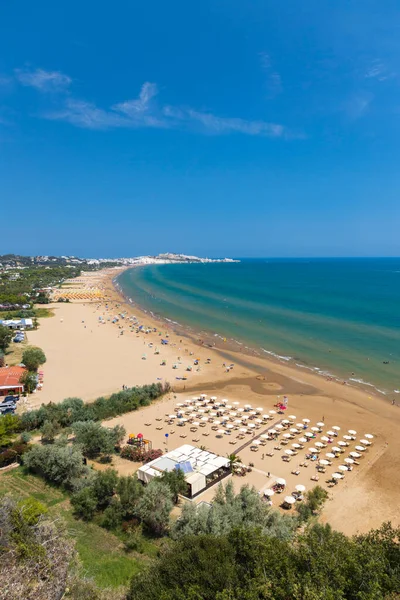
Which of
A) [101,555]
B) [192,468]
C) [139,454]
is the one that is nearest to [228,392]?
[139,454]

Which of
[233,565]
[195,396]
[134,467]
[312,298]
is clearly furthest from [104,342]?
[312,298]

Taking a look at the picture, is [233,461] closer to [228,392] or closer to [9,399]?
[228,392]

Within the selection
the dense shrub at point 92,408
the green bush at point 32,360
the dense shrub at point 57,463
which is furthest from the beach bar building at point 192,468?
the green bush at point 32,360

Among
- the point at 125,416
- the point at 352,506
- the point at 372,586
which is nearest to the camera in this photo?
the point at 372,586

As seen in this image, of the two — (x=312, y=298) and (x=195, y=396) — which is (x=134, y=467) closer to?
(x=195, y=396)

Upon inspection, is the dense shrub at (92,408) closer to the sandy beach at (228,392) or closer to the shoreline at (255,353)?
the sandy beach at (228,392)

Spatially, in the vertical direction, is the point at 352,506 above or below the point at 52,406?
below
